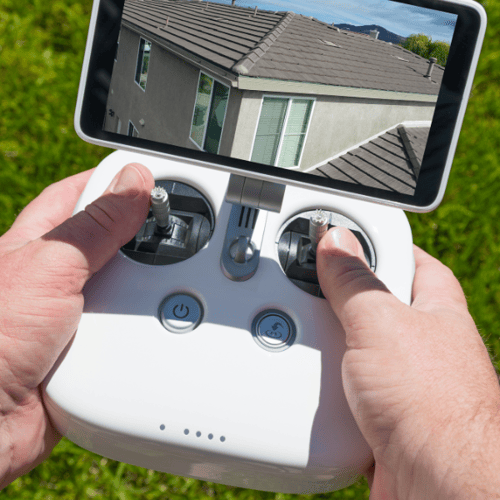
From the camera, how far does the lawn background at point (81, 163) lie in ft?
5.21

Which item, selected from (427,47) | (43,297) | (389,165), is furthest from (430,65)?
(43,297)

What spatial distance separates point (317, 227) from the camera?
1.02 meters

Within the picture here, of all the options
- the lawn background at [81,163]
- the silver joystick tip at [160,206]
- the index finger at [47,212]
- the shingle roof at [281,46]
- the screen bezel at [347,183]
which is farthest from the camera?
the lawn background at [81,163]

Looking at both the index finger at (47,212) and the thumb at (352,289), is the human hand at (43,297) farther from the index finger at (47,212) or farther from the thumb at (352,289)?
the thumb at (352,289)

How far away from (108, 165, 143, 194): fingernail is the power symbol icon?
30 cm

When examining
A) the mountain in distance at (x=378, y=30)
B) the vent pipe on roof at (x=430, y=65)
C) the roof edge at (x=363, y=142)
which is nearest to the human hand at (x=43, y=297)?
the roof edge at (x=363, y=142)

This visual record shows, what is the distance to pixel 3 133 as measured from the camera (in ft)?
6.38

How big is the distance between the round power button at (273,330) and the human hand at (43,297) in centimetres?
37

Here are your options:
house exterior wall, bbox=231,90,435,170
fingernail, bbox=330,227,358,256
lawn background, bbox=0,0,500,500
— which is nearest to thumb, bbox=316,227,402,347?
fingernail, bbox=330,227,358,256

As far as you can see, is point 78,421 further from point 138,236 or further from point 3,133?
point 3,133

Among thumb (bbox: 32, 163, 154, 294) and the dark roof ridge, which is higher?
the dark roof ridge

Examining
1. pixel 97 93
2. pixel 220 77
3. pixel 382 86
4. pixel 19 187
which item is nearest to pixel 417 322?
pixel 382 86

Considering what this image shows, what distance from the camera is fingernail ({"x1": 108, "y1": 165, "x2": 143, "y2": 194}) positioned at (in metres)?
1.03

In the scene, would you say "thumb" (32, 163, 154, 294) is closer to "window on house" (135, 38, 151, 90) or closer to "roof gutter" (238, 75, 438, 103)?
"window on house" (135, 38, 151, 90)
